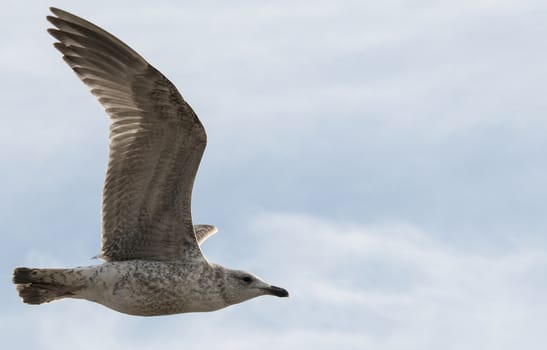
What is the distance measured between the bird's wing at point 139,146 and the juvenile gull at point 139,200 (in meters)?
0.02

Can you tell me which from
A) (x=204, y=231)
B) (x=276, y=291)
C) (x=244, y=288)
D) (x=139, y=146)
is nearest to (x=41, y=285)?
(x=139, y=146)

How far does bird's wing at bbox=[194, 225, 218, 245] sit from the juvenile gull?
3.24 meters

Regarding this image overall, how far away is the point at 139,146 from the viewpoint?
74.7ft

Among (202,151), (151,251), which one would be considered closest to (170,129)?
(202,151)

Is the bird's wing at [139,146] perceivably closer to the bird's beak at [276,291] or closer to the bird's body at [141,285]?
the bird's body at [141,285]

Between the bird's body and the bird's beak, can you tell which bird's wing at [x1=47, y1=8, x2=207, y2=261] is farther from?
the bird's beak

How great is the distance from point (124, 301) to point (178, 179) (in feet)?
6.58

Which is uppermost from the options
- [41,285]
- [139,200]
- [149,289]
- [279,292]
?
[139,200]

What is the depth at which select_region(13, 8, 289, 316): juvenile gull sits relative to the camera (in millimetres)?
22562

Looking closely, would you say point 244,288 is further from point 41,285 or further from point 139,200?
point 41,285

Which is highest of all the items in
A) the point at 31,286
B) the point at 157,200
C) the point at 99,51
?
the point at 99,51

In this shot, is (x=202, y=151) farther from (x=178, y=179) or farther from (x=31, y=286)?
(x=31, y=286)

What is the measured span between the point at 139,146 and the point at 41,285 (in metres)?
2.55

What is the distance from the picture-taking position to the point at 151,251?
23.2 metres
